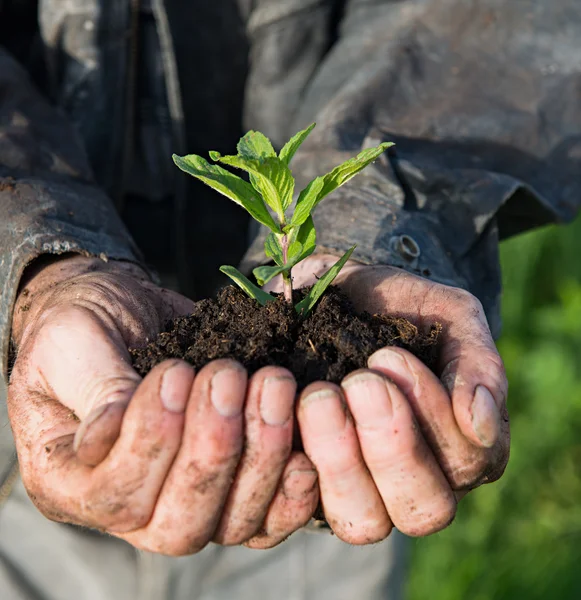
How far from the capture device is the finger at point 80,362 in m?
1.12

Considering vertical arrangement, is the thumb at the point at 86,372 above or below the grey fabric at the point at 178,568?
above

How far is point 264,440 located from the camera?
3.47 ft

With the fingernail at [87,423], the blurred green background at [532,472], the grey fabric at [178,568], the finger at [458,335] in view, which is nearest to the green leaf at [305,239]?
the finger at [458,335]

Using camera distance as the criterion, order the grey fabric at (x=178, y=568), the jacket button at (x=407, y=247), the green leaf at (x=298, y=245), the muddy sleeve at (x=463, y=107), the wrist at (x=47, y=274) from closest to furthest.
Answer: the green leaf at (x=298, y=245), the wrist at (x=47, y=274), the jacket button at (x=407, y=247), the muddy sleeve at (x=463, y=107), the grey fabric at (x=178, y=568)

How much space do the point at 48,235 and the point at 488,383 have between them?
1007mm

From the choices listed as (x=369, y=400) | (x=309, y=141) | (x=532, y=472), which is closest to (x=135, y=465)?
(x=369, y=400)

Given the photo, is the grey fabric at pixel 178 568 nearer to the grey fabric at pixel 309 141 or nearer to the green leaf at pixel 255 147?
the grey fabric at pixel 309 141

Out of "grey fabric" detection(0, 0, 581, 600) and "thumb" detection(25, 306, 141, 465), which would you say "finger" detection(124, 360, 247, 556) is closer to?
"thumb" detection(25, 306, 141, 465)

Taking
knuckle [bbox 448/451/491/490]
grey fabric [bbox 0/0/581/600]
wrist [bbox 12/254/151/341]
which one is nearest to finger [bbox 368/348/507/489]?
knuckle [bbox 448/451/491/490]

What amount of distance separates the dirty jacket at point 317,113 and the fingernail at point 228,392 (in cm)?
67

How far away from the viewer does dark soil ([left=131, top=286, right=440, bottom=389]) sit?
1.18m

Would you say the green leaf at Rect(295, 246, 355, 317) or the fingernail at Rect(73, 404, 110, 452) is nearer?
the fingernail at Rect(73, 404, 110, 452)

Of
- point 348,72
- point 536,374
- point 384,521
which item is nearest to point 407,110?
point 348,72

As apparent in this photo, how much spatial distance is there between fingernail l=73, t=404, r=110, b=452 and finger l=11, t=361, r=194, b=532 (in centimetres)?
4
